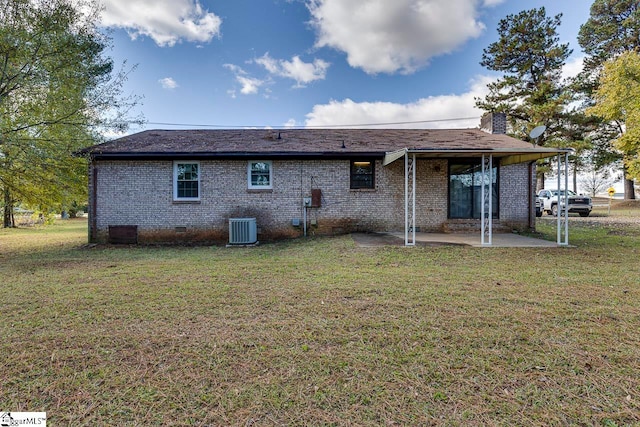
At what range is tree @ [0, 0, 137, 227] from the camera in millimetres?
7727

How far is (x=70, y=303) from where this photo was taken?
390 cm

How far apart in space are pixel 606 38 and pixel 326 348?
3456 cm

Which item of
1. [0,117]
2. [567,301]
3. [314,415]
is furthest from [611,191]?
[0,117]

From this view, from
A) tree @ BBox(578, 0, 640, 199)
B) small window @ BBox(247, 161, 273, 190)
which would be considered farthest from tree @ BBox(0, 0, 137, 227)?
tree @ BBox(578, 0, 640, 199)

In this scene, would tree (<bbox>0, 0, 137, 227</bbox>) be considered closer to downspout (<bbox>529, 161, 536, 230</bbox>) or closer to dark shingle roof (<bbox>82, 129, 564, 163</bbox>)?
dark shingle roof (<bbox>82, 129, 564, 163</bbox>)

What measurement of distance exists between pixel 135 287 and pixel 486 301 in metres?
5.09

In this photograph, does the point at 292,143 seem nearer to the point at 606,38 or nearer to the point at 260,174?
the point at 260,174

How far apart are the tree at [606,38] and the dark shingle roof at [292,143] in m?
19.2

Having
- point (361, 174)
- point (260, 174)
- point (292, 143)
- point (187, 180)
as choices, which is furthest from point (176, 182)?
point (361, 174)

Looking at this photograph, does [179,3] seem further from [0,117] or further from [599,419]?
[599,419]

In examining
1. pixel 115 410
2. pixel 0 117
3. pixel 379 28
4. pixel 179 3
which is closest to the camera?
pixel 115 410

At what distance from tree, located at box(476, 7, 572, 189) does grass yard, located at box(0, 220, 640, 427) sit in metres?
22.5

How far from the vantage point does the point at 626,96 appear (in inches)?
634

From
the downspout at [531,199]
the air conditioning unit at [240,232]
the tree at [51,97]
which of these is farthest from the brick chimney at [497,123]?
the tree at [51,97]
